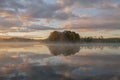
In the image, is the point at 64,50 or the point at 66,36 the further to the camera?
the point at 66,36

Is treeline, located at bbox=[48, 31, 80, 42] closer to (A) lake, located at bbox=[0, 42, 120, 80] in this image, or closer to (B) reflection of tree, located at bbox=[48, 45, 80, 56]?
(B) reflection of tree, located at bbox=[48, 45, 80, 56]

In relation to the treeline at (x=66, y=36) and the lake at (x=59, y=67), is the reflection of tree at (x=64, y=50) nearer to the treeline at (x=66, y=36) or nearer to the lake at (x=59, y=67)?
the lake at (x=59, y=67)

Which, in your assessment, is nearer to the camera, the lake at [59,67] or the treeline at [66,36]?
the lake at [59,67]

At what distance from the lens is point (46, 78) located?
12.4 metres

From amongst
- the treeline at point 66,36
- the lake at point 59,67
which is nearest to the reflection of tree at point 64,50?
the lake at point 59,67

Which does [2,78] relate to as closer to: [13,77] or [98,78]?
[13,77]

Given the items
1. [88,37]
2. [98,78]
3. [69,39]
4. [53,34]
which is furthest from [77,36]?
[98,78]

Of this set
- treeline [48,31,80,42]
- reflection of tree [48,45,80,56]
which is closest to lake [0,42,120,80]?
reflection of tree [48,45,80,56]

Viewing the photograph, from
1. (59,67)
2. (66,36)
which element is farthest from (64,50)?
(66,36)

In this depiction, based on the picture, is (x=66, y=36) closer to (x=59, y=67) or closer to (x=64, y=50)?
(x=64, y=50)

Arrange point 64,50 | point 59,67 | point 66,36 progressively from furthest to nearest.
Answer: point 66,36
point 64,50
point 59,67

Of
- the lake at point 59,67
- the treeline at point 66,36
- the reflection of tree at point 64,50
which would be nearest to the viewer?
the lake at point 59,67

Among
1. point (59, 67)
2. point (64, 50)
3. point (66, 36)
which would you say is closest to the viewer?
point (59, 67)

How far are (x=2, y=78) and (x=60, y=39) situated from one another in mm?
115033
